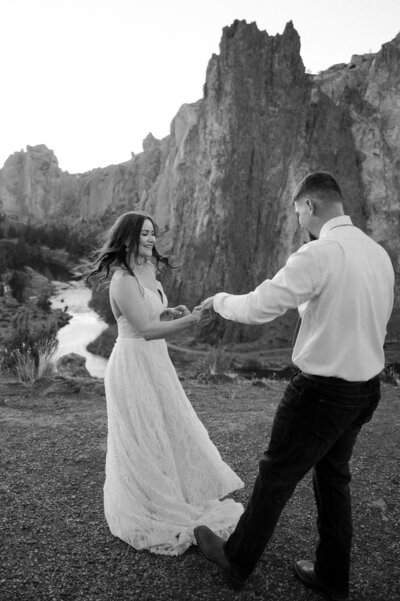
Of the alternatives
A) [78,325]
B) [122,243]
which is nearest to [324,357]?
[122,243]

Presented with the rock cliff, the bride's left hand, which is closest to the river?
the rock cliff

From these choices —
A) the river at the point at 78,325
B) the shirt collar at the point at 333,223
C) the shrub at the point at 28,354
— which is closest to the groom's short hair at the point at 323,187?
the shirt collar at the point at 333,223

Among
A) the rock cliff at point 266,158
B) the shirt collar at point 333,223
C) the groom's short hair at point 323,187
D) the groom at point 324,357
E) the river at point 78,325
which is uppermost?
the rock cliff at point 266,158

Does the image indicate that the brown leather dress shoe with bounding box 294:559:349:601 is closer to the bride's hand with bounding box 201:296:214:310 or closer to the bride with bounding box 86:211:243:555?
the bride with bounding box 86:211:243:555

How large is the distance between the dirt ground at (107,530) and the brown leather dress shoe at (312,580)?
0.16 ft

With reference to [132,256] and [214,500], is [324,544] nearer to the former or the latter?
[214,500]

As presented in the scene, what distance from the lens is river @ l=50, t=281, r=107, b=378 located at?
99.8 ft

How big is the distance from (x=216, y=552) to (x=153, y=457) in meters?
0.79

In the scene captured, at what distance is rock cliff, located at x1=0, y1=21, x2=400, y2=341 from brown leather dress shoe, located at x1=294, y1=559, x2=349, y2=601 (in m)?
39.3

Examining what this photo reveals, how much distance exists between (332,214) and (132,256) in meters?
1.47

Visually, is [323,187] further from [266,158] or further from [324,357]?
[266,158]

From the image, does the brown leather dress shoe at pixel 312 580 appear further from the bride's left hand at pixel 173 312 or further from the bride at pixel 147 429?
the bride's left hand at pixel 173 312

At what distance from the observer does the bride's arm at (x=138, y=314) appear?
128 inches

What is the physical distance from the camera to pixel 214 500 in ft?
11.7
